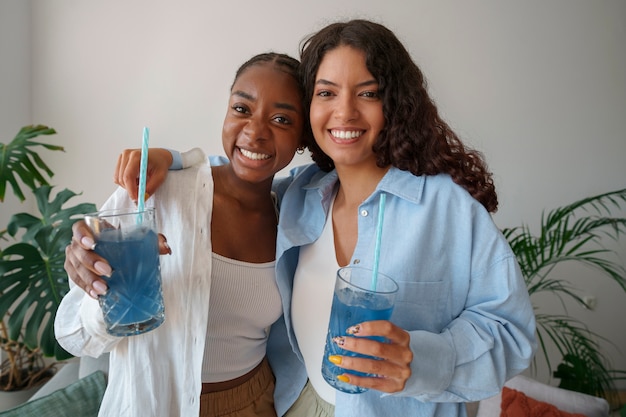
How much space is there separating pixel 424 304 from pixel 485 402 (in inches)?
45.5

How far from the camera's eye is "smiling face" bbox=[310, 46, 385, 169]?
3.24 ft

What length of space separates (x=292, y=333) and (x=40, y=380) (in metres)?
1.78

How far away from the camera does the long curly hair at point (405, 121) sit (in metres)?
0.98

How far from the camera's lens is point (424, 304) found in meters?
0.91

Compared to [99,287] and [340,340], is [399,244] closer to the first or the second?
[340,340]

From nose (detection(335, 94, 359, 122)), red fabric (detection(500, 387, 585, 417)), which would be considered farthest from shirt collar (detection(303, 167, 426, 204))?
red fabric (detection(500, 387, 585, 417))

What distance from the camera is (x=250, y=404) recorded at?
1.13 metres

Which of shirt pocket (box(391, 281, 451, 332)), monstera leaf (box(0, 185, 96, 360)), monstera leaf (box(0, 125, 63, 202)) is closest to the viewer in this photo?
shirt pocket (box(391, 281, 451, 332))

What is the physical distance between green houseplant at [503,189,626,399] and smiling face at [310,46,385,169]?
131cm

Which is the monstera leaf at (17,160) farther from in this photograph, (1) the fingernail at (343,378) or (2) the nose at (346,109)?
(1) the fingernail at (343,378)

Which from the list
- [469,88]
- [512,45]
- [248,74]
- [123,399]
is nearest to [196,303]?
[123,399]

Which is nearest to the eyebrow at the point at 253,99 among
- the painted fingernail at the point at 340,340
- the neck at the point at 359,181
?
the neck at the point at 359,181

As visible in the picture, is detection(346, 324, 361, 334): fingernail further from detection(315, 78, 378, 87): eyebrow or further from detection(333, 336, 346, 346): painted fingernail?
detection(315, 78, 378, 87): eyebrow

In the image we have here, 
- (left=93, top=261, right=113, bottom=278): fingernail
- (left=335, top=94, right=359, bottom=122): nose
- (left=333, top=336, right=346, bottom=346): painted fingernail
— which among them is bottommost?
(left=333, top=336, right=346, bottom=346): painted fingernail
